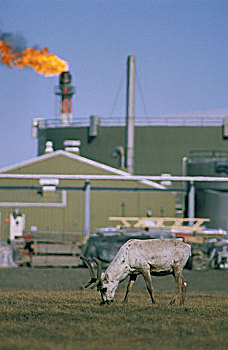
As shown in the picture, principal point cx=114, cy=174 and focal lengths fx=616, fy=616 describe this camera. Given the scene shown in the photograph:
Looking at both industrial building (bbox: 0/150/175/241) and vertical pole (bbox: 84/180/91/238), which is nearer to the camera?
vertical pole (bbox: 84/180/91/238)

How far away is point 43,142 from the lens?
6225 cm

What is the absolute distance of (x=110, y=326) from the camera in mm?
10664

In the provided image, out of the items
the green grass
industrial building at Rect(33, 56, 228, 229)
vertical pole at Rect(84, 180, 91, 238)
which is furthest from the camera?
industrial building at Rect(33, 56, 228, 229)

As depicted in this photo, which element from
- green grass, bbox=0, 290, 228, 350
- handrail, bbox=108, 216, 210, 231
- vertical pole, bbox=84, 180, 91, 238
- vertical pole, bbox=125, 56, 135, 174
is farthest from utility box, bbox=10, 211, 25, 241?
green grass, bbox=0, 290, 228, 350

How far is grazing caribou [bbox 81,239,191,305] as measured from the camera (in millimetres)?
13875

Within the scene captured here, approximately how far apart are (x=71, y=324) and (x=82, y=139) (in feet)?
161

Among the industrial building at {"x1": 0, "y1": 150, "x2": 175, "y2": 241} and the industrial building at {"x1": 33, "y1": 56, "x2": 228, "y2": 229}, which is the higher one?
the industrial building at {"x1": 33, "y1": 56, "x2": 228, "y2": 229}

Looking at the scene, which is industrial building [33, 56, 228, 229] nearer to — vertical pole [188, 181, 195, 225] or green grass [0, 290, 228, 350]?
vertical pole [188, 181, 195, 225]

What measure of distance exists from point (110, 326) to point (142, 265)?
340cm

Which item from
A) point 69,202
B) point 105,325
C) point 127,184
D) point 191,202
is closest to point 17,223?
point 69,202

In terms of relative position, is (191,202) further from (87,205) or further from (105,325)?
(105,325)

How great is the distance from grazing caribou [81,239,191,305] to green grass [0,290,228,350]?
482mm

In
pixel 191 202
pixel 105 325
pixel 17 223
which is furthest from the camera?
pixel 17 223

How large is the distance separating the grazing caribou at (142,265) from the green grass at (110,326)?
48 centimetres
